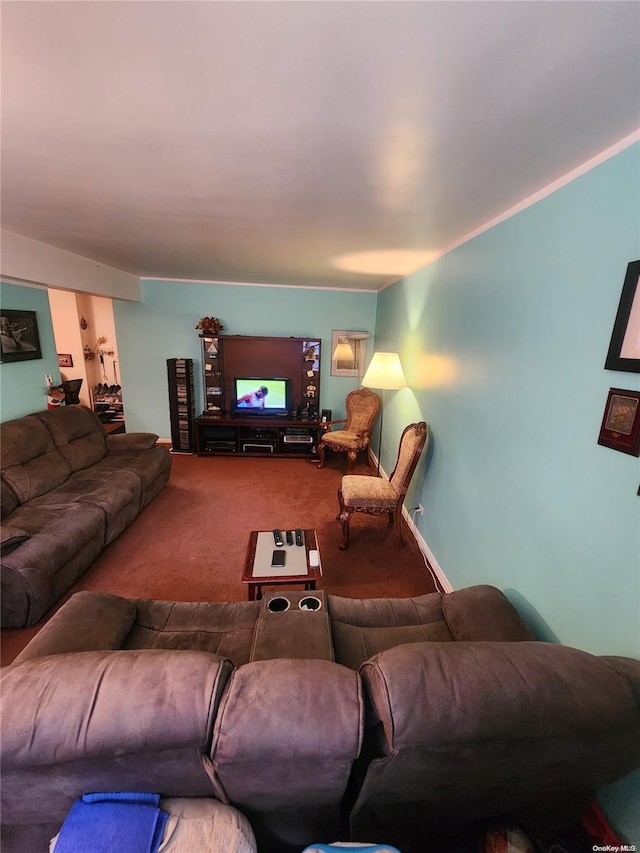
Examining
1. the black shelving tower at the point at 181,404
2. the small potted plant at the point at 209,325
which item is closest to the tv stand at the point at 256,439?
the black shelving tower at the point at 181,404

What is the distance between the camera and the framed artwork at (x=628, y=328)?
1.08 m

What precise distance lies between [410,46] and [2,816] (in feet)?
7.14

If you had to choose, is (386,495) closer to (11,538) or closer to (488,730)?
(488,730)

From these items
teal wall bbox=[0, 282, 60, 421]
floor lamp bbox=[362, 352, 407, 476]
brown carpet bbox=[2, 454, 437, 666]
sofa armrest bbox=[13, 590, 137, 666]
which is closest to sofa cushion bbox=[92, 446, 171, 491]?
brown carpet bbox=[2, 454, 437, 666]

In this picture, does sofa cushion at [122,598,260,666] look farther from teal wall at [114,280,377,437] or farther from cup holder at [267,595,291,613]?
teal wall at [114,280,377,437]

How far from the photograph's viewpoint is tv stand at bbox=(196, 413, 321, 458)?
4.71 metres

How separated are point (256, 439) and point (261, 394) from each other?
66cm

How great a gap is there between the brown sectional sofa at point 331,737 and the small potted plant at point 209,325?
4.32 meters

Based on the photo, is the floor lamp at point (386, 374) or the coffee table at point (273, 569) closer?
the coffee table at point (273, 569)

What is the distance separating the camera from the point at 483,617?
1.46m

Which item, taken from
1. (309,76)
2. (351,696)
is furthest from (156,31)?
(351,696)

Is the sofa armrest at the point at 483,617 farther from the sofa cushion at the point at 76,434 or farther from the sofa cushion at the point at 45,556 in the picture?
the sofa cushion at the point at 76,434

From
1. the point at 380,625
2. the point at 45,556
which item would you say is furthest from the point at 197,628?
the point at 45,556

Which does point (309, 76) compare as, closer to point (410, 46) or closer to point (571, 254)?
point (410, 46)
